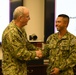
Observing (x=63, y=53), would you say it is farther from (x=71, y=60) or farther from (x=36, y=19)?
(x=36, y=19)

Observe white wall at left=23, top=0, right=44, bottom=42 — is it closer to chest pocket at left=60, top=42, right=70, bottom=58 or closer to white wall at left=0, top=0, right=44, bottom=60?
white wall at left=0, top=0, right=44, bottom=60

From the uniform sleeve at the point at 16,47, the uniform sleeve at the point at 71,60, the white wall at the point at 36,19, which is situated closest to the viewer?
the uniform sleeve at the point at 16,47

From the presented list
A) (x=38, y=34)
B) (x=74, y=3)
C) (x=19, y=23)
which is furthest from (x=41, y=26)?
(x=19, y=23)

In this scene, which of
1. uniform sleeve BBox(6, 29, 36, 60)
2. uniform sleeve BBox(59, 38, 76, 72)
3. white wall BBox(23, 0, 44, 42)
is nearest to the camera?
uniform sleeve BBox(6, 29, 36, 60)

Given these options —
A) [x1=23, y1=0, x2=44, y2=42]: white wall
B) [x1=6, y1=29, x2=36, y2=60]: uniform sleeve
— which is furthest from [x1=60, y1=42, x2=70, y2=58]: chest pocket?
[x1=23, y1=0, x2=44, y2=42]: white wall

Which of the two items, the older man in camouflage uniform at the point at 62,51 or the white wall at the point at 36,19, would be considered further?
the white wall at the point at 36,19

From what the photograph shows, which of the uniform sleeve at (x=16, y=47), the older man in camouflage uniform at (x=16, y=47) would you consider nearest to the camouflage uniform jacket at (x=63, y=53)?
the older man in camouflage uniform at (x=16, y=47)

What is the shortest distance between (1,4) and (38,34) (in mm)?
768

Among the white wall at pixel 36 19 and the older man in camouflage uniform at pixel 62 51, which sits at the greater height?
the white wall at pixel 36 19

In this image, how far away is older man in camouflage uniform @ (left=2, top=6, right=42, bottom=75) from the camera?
2.41 meters

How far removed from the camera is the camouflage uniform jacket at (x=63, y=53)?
8.78 ft

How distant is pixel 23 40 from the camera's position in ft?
8.32

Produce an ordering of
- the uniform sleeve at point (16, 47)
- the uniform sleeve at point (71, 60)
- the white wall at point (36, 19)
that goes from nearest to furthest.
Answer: the uniform sleeve at point (16, 47)
the uniform sleeve at point (71, 60)
the white wall at point (36, 19)

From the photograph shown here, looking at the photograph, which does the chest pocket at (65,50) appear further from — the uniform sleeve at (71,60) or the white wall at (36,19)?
the white wall at (36,19)
